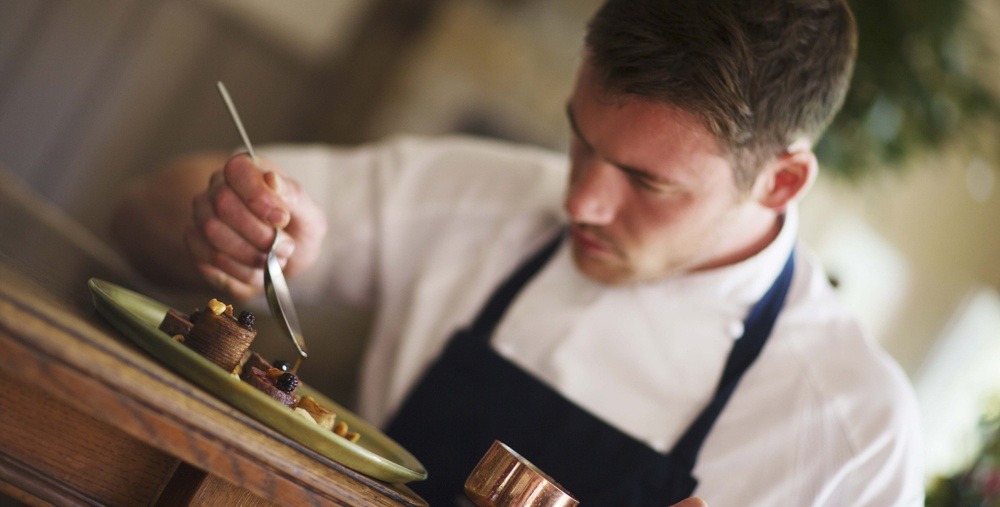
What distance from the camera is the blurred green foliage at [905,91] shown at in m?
2.51

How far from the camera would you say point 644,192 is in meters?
1.20

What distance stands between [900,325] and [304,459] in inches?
205

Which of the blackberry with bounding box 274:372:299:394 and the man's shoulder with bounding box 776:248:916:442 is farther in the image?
the man's shoulder with bounding box 776:248:916:442

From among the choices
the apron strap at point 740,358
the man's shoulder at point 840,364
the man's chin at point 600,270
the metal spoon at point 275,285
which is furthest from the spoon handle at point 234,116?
the man's shoulder at point 840,364

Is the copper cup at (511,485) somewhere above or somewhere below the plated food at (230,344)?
above

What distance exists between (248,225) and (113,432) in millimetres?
319

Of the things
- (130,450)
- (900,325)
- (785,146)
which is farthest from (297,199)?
(900,325)

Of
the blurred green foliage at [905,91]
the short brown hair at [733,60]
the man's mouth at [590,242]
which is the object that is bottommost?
the man's mouth at [590,242]

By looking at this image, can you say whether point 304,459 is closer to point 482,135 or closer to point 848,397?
point 848,397

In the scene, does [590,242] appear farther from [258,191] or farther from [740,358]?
[258,191]

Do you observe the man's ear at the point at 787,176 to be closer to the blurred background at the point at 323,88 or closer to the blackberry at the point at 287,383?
the blackberry at the point at 287,383

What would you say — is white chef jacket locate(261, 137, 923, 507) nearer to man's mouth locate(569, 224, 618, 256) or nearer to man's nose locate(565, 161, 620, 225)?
man's mouth locate(569, 224, 618, 256)

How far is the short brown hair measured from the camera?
1.11 m

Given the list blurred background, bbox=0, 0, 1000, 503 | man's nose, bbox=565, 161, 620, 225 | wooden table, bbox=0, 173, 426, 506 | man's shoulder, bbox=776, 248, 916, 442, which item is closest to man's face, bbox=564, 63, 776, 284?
man's nose, bbox=565, 161, 620, 225
